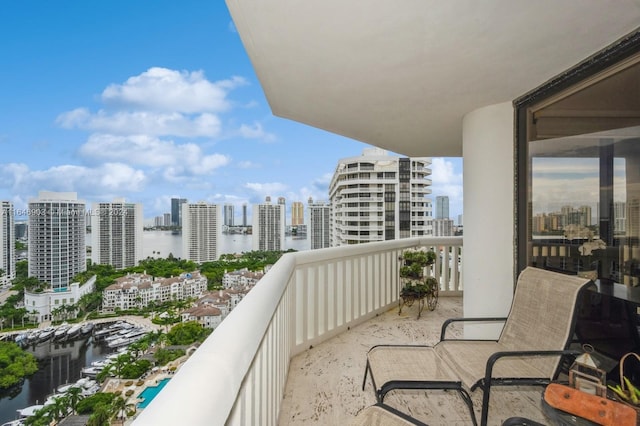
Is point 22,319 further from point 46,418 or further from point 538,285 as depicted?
point 538,285

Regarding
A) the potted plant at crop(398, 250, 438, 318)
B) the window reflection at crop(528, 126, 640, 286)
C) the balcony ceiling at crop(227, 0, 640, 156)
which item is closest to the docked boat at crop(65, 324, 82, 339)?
the balcony ceiling at crop(227, 0, 640, 156)

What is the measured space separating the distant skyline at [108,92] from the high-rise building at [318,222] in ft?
8.59

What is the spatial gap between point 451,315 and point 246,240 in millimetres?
3210

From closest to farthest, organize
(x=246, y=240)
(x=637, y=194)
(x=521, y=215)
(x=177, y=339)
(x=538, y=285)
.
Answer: (x=637, y=194)
(x=177, y=339)
(x=538, y=285)
(x=521, y=215)
(x=246, y=240)

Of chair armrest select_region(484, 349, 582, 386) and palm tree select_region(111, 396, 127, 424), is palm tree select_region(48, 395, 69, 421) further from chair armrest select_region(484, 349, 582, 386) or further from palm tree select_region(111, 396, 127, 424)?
chair armrest select_region(484, 349, 582, 386)

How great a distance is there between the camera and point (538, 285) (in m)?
2.30

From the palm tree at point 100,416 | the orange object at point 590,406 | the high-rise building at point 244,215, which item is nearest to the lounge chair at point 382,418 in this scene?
the orange object at point 590,406

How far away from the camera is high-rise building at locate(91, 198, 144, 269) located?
3756 mm

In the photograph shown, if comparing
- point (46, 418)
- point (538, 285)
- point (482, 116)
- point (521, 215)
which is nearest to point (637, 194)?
point (538, 285)

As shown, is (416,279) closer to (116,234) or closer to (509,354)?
(509,354)

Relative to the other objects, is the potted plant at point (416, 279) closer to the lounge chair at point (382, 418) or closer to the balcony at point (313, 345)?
the balcony at point (313, 345)

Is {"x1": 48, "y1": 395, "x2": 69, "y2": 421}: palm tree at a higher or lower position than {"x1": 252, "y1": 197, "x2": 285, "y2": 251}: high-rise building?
lower

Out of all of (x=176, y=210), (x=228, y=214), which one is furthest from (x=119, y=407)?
(x=228, y=214)

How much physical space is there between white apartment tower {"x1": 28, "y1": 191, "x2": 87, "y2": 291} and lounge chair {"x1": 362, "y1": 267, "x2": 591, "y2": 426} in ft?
9.69
